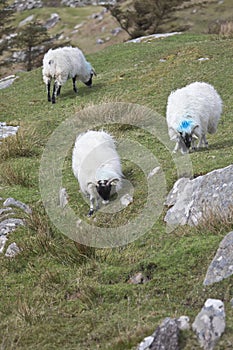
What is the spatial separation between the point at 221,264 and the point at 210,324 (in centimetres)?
112

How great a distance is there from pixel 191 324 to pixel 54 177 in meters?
5.77

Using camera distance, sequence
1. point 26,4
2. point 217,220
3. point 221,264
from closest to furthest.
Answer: point 221,264
point 217,220
point 26,4

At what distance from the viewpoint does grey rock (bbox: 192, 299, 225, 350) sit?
5.30 m

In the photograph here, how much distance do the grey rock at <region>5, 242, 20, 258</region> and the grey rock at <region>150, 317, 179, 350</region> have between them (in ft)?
10.4

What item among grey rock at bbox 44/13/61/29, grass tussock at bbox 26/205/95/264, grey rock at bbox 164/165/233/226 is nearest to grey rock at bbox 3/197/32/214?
grass tussock at bbox 26/205/95/264

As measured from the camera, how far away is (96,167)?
9.51m

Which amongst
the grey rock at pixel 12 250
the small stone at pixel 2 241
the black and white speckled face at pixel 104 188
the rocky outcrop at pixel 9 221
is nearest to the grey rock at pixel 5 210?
the rocky outcrop at pixel 9 221

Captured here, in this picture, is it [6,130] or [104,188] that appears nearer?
[104,188]

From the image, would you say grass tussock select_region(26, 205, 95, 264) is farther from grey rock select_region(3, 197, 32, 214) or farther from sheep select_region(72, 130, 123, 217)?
sheep select_region(72, 130, 123, 217)

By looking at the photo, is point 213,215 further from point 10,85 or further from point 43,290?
point 10,85

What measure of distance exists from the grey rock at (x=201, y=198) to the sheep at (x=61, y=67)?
9.67 m

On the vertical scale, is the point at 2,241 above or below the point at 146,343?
below

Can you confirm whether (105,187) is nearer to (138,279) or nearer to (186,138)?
(186,138)

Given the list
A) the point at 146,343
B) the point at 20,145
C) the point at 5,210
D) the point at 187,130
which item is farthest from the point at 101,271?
the point at 20,145
